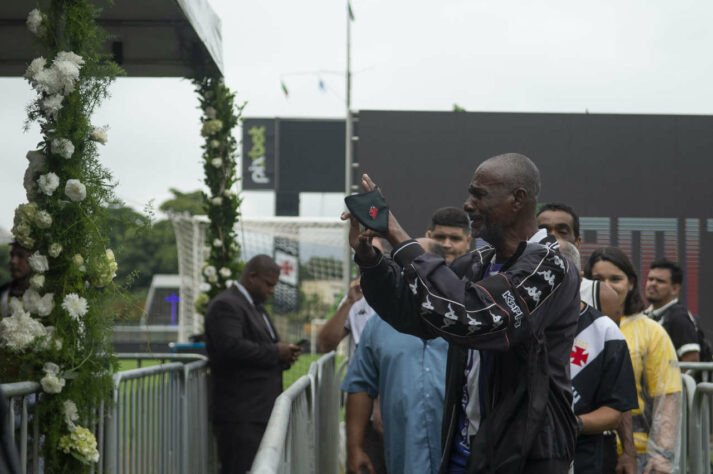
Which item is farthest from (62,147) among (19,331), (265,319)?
(265,319)

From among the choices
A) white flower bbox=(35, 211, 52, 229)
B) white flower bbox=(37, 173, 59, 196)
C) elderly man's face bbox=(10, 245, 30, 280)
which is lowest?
elderly man's face bbox=(10, 245, 30, 280)

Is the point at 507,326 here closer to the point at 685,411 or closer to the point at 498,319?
the point at 498,319

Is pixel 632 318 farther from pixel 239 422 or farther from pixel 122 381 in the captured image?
pixel 239 422

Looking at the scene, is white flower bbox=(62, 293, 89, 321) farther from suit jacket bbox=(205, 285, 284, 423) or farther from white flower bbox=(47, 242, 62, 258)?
suit jacket bbox=(205, 285, 284, 423)

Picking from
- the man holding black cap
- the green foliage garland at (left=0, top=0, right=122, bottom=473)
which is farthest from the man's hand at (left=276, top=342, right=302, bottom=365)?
the man holding black cap

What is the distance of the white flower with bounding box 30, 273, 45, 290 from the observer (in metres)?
4.40

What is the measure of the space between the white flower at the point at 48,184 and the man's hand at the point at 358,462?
78.9 inches

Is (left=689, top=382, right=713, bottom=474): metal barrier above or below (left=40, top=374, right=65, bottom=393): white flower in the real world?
below

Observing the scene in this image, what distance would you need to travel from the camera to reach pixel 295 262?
3228cm

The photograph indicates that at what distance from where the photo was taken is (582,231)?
9.75 meters

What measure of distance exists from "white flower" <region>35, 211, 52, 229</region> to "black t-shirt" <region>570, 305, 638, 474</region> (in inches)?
101

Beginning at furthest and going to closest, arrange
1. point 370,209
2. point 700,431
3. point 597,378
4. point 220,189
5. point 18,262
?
1. point 220,189
2. point 700,431
3. point 18,262
4. point 597,378
5. point 370,209

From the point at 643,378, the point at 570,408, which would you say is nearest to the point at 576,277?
the point at 570,408

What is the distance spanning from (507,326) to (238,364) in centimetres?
503
